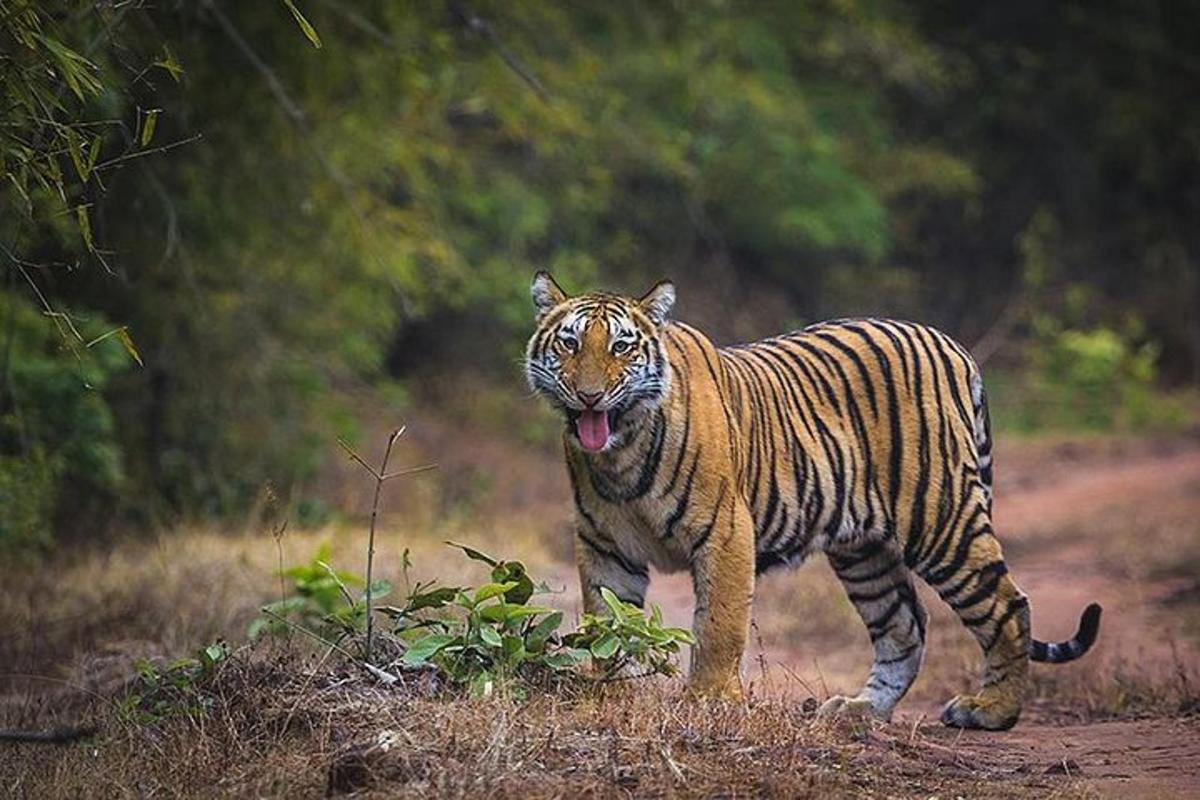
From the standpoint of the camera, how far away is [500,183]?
16.5 metres

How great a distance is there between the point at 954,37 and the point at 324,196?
45.6 ft

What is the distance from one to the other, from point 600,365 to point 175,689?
1707mm

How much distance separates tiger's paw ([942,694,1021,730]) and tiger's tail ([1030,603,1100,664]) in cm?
26

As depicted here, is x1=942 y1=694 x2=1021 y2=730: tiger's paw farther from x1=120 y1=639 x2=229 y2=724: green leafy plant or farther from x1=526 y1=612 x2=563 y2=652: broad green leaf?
x1=120 y1=639 x2=229 y2=724: green leafy plant

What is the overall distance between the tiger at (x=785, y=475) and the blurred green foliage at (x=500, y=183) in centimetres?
167

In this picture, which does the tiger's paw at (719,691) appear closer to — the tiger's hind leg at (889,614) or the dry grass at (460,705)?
the dry grass at (460,705)

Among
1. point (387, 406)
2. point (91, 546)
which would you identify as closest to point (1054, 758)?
point (91, 546)

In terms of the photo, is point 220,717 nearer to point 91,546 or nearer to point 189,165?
point 91,546

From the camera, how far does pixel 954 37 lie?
24.2 m

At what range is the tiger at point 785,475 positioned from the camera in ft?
20.8

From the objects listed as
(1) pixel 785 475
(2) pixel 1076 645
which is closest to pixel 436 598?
(1) pixel 785 475

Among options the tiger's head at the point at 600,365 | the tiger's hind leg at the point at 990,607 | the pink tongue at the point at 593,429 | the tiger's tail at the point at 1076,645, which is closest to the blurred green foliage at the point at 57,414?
the tiger's head at the point at 600,365

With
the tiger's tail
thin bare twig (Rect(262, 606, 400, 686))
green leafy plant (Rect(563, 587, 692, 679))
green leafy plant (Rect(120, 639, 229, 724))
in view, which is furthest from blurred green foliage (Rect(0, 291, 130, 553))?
the tiger's tail

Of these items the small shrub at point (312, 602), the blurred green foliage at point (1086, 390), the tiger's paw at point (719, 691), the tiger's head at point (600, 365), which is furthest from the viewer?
the blurred green foliage at point (1086, 390)
